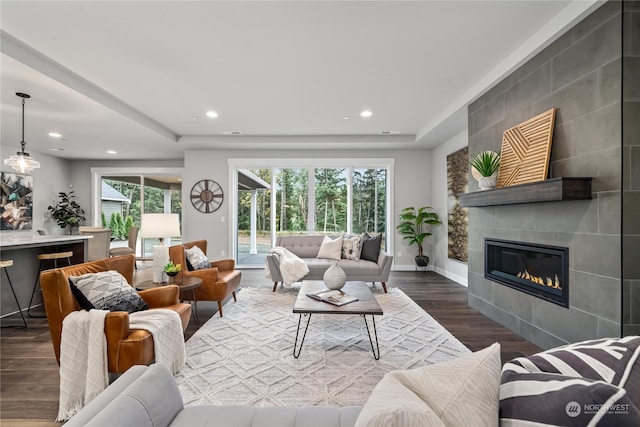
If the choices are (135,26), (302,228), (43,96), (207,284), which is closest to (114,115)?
(43,96)

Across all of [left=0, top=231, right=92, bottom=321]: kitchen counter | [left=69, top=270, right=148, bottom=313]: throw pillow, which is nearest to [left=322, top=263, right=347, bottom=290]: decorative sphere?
[left=69, top=270, right=148, bottom=313]: throw pillow

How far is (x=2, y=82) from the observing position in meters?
3.20

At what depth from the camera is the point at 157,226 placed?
3.28 m

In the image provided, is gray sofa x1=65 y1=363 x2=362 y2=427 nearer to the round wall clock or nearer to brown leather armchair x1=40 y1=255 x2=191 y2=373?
brown leather armchair x1=40 y1=255 x2=191 y2=373

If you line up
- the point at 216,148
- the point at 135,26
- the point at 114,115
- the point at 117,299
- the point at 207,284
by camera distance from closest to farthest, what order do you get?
the point at 117,299 < the point at 135,26 < the point at 207,284 < the point at 114,115 < the point at 216,148

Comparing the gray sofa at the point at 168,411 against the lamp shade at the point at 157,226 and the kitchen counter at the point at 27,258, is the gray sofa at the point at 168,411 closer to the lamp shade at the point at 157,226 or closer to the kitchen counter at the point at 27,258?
the lamp shade at the point at 157,226

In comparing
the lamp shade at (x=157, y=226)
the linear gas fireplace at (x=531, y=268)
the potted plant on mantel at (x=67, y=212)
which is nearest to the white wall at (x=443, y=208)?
the linear gas fireplace at (x=531, y=268)

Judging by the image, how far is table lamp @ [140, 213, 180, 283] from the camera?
3166 millimetres

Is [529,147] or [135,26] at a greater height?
[135,26]

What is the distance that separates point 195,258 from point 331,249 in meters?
2.13

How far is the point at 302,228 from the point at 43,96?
4.53 m

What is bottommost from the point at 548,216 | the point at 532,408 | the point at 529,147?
the point at 532,408

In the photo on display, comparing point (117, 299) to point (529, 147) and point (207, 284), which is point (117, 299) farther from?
point (529, 147)

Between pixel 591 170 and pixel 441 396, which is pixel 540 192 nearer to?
pixel 591 170
